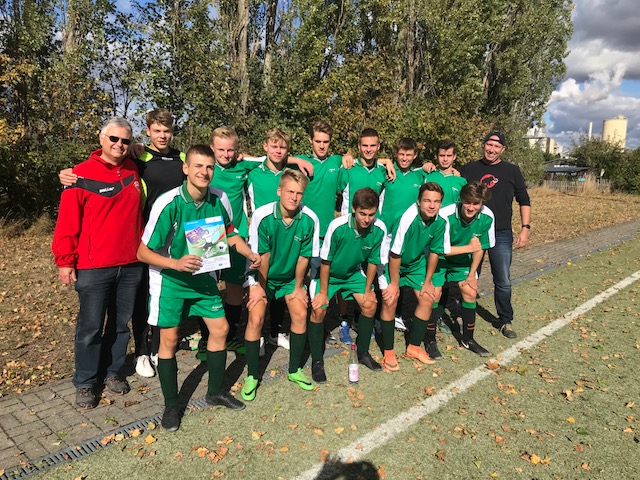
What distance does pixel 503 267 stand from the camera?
5660 mm

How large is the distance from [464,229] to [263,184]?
7.49 feet

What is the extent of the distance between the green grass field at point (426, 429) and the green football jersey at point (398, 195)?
5.80ft

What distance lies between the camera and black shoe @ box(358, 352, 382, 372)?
4703mm

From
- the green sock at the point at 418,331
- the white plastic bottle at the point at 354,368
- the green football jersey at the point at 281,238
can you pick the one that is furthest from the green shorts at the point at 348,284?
the green sock at the point at 418,331

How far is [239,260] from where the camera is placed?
4.54 m

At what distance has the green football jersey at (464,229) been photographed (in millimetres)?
4973

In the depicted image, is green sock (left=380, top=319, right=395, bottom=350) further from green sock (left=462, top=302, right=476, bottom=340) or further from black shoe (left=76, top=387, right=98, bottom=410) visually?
black shoe (left=76, top=387, right=98, bottom=410)

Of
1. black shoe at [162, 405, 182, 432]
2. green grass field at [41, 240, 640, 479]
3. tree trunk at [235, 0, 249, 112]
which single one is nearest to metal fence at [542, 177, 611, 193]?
tree trunk at [235, 0, 249, 112]

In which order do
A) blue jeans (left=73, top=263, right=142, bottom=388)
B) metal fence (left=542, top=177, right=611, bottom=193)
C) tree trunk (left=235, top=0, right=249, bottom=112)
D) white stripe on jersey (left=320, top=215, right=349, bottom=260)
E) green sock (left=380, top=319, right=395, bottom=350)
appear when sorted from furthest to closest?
1. metal fence (left=542, top=177, right=611, bottom=193)
2. tree trunk (left=235, top=0, right=249, bottom=112)
3. green sock (left=380, top=319, right=395, bottom=350)
4. white stripe on jersey (left=320, top=215, right=349, bottom=260)
5. blue jeans (left=73, top=263, right=142, bottom=388)

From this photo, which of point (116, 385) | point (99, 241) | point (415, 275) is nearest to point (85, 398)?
point (116, 385)

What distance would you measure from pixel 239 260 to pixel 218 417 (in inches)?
59.4

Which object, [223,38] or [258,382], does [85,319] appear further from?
[223,38]

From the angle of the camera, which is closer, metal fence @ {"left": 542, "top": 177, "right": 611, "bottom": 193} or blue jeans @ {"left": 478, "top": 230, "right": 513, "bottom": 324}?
blue jeans @ {"left": 478, "top": 230, "right": 513, "bottom": 324}

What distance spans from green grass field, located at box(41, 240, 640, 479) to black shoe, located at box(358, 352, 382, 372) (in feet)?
0.29
